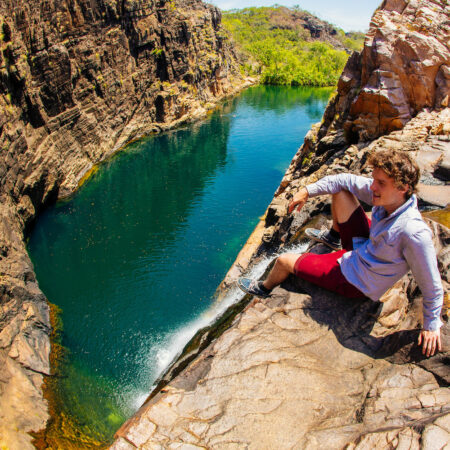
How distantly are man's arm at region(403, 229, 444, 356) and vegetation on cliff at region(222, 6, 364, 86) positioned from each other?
91.5 meters

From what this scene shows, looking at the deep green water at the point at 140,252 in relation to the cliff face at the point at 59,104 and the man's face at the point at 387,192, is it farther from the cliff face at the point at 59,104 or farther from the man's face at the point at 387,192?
the man's face at the point at 387,192

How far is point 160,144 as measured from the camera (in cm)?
4503

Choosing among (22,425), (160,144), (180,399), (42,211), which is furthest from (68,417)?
(160,144)

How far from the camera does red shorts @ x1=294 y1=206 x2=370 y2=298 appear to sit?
18.5 ft

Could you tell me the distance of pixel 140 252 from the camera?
72.1ft

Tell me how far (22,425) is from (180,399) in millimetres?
8479

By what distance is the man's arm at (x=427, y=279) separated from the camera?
4.37 metres

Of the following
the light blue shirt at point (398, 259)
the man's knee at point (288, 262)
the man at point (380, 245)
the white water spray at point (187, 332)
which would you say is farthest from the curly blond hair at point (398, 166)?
the white water spray at point (187, 332)

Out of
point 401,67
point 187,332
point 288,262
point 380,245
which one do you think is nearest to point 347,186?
point 380,245

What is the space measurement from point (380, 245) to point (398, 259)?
0.95 ft

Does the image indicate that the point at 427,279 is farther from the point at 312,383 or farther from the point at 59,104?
the point at 59,104

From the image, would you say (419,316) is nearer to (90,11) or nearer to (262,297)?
(262,297)

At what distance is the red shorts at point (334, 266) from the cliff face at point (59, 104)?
9597mm

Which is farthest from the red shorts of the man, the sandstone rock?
the sandstone rock
